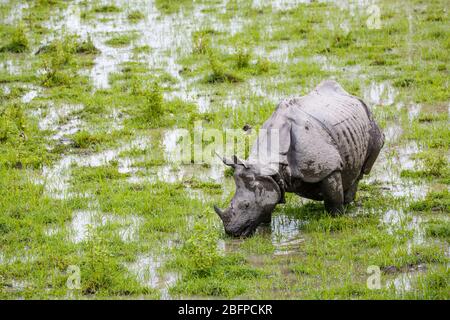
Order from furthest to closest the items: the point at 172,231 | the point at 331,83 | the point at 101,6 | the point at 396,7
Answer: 1. the point at 101,6
2. the point at 396,7
3. the point at 331,83
4. the point at 172,231

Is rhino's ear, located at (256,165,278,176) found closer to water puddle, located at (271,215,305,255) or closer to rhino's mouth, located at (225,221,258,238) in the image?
rhino's mouth, located at (225,221,258,238)

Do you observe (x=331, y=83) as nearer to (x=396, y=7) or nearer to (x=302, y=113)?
(x=302, y=113)

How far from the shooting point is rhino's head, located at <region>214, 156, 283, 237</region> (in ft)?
32.4

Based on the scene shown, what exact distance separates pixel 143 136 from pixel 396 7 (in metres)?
8.34

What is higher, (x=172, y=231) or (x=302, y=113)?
(x=302, y=113)

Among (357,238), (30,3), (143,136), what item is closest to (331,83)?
(357,238)

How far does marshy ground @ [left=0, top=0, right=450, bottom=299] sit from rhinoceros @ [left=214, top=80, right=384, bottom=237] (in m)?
0.33

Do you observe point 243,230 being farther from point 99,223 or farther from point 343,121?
point 99,223

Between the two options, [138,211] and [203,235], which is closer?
[203,235]

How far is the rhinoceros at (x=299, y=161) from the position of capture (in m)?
9.93

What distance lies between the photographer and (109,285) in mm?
9281

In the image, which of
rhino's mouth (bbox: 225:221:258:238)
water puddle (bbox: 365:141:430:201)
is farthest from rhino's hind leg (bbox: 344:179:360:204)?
rhino's mouth (bbox: 225:221:258:238)

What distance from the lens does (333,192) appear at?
10328 mm
